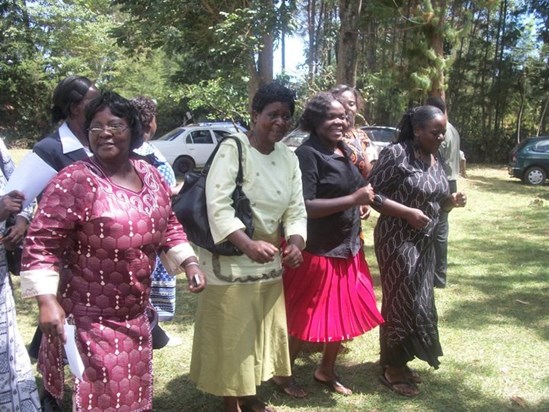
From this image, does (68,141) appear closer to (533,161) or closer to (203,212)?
(203,212)

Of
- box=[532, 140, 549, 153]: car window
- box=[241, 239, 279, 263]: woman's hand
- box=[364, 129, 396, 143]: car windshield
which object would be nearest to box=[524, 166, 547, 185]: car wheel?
box=[532, 140, 549, 153]: car window

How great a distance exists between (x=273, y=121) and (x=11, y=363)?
66.6 inches

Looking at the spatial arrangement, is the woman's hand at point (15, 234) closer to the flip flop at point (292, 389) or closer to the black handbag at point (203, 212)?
the black handbag at point (203, 212)

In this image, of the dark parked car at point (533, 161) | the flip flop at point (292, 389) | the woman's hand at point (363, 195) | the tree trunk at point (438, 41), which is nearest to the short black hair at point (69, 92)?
the woman's hand at point (363, 195)

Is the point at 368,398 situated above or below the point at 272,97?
below

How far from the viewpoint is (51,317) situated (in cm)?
192

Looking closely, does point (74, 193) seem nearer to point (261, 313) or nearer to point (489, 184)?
point (261, 313)

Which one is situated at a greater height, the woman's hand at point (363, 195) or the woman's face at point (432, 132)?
the woman's face at point (432, 132)

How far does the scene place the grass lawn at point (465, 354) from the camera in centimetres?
329

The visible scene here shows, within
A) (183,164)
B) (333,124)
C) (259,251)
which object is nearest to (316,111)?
(333,124)

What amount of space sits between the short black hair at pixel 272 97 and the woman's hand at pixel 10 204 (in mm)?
1175

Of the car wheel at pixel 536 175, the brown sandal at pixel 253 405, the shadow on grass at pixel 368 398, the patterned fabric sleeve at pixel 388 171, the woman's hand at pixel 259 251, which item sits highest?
the patterned fabric sleeve at pixel 388 171

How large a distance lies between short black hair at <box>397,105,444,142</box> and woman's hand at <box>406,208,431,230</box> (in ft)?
1.65

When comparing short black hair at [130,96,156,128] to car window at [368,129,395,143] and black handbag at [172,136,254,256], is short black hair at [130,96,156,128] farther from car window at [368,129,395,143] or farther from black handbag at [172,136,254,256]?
car window at [368,129,395,143]
